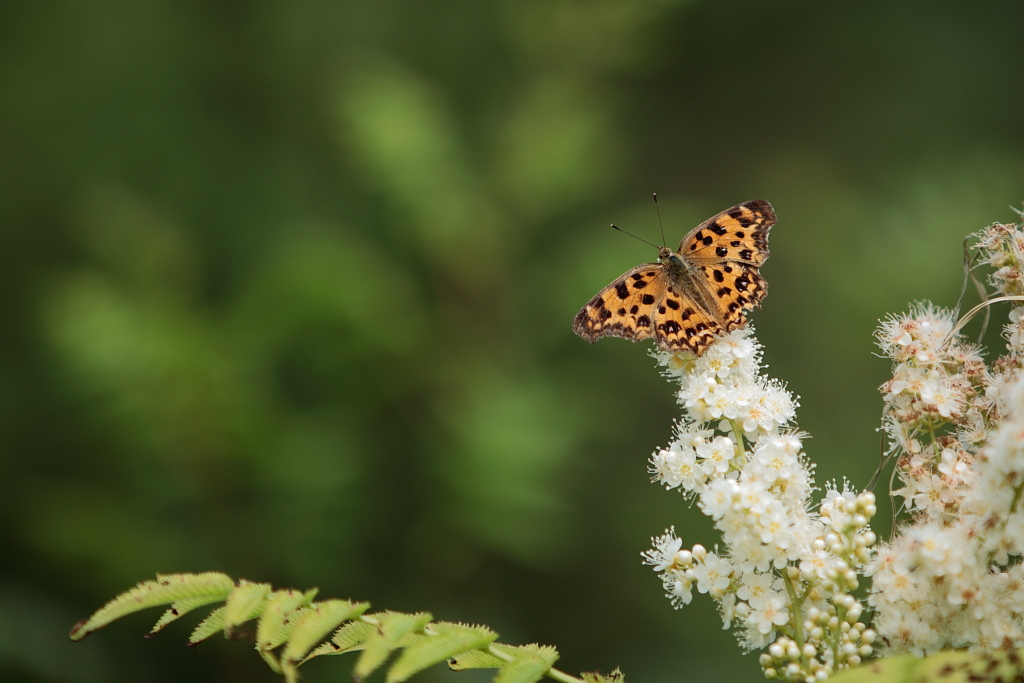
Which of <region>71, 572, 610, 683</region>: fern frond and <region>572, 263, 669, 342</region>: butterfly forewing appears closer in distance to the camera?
<region>71, 572, 610, 683</region>: fern frond

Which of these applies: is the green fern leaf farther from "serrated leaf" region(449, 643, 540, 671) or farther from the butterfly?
the butterfly

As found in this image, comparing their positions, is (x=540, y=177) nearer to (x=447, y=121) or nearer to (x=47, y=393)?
(x=447, y=121)

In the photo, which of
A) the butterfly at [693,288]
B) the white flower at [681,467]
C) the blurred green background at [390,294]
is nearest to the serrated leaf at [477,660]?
the white flower at [681,467]

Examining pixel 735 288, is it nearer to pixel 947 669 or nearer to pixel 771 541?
pixel 771 541

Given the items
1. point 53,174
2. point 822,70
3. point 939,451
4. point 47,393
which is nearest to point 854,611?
point 939,451

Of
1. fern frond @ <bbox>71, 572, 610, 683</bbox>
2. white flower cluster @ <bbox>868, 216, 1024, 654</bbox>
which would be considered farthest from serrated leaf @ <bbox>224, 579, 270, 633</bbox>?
white flower cluster @ <bbox>868, 216, 1024, 654</bbox>

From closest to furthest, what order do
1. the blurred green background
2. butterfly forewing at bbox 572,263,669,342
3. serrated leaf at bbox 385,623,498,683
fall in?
serrated leaf at bbox 385,623,498,683 < butterfly forewing at bbox 572,263,669,342 < the blurred green background

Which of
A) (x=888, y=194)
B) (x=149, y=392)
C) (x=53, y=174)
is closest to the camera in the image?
(x=149, y=392)
